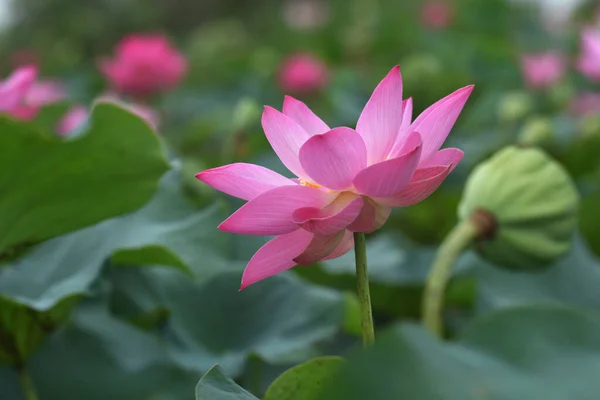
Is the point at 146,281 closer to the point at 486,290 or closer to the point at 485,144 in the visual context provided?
the point at 486,290

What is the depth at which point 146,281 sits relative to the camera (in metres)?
0.78

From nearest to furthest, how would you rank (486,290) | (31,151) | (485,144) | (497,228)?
(31,151), (497,228), (486,290), (485,144)

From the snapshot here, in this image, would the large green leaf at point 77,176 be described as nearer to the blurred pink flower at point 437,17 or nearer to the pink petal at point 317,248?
the pink petal at point 317,248

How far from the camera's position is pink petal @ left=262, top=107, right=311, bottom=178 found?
45 centimetres

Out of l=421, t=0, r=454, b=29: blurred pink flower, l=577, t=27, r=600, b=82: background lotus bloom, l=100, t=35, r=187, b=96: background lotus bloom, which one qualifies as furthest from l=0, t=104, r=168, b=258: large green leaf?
l=421, t=0, r=454, b=29: blurred pink flower

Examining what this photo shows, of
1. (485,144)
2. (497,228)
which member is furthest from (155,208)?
(485,144)

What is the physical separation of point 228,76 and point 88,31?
2401 millimetres

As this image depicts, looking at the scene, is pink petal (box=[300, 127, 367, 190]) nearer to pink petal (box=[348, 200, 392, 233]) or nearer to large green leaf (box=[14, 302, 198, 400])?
pink petal (box=[348, 200, 392, 233])

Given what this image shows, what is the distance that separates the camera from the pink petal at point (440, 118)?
0.42 metres

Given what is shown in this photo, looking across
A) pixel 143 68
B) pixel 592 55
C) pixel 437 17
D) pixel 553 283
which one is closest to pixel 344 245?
pixel 553 283

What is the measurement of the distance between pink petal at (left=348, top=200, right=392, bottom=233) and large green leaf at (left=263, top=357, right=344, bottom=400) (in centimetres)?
7

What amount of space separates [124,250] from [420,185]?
31 cm

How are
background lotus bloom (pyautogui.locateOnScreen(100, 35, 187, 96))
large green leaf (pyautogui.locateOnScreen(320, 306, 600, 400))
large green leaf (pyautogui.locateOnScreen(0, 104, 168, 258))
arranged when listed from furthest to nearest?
background lotus bloom (pyautogui.locateOnScreen(100, 35, 187, 96))
large green leaf (pyautogui.locateOnScreen(0, 104, 168, 258))
large green leaf (pyautogui.locateOnScreen(320, 306, 600, 400))

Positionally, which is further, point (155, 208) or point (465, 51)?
point (465, 51)
